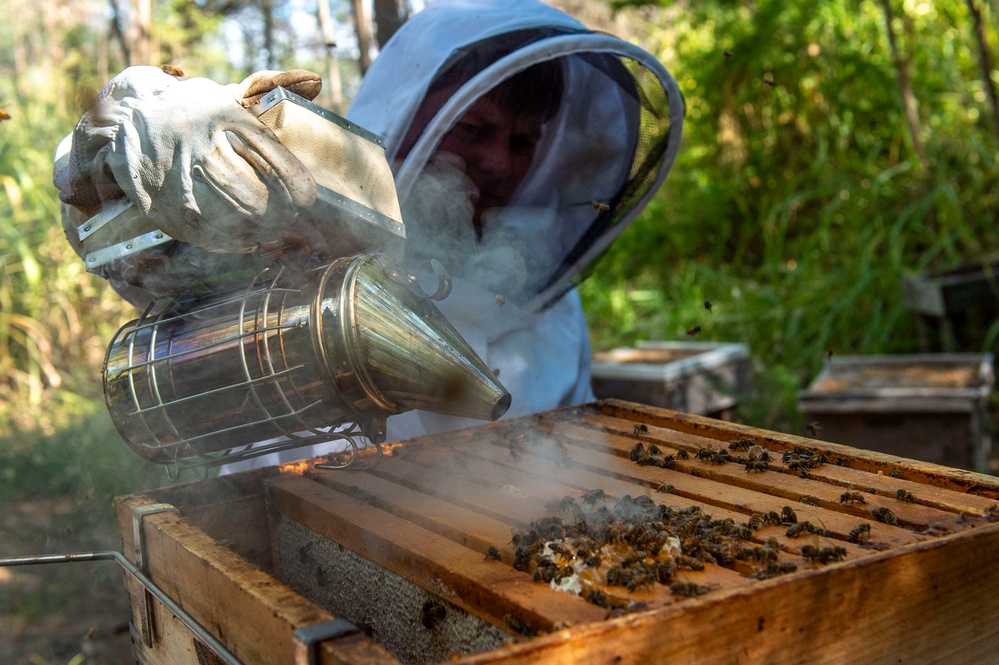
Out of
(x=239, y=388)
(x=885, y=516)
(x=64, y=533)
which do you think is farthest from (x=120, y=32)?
(x=885, y=516)

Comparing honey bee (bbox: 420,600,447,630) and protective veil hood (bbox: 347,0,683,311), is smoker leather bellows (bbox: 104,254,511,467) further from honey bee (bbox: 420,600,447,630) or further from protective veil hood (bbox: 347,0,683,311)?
protective veil hood (bbox: 347,0,683,311)

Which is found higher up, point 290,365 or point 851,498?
point 290,365

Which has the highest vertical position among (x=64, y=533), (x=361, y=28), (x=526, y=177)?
(x=361, y=28)

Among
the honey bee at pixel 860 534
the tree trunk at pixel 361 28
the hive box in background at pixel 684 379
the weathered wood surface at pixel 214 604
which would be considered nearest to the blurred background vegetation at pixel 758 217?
the tree trunk at pixel 361 28

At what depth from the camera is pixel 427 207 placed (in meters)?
2.06

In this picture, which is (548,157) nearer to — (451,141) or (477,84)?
(451,141)

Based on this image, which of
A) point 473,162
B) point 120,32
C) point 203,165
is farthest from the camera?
point 120,32

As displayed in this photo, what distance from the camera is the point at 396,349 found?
4.35ft

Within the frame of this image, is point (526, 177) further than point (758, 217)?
No

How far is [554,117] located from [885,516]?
1456 mm

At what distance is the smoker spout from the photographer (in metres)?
1.29

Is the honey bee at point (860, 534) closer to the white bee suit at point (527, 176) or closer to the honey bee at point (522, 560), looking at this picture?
the honey bee at point (522, 560)

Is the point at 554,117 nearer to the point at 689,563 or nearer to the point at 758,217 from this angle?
the point at 689,563

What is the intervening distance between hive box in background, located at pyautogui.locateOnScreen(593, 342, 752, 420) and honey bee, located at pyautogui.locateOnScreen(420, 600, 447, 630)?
2.55m
